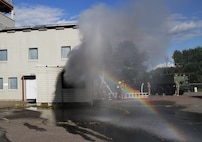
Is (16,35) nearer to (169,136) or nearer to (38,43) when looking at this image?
(38,43)

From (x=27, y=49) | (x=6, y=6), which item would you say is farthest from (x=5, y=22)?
(x=27, y=49)

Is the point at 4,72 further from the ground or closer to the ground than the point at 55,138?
further from the ground

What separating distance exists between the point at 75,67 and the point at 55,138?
10.5 m

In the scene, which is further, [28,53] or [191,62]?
[191,62]

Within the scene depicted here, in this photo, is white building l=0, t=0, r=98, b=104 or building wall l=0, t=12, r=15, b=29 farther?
building wall l=0, t=12, r=15, b=29

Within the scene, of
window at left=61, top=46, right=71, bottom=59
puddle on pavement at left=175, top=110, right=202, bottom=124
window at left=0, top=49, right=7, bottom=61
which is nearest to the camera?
puddle on pavement at left=175, top=110, right=202, bottom=124

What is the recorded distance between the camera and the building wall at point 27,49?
3469 cm

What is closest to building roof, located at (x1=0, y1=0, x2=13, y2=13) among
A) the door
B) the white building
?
the white building

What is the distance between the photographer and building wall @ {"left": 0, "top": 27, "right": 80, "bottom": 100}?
34688 millimetres

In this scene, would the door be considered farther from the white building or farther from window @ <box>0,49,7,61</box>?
window @ <box>0,49,7,61</box>

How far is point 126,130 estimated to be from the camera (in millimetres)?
12453

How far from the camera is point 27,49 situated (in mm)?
35719

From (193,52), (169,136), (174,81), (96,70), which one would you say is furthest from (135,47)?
(193,52)

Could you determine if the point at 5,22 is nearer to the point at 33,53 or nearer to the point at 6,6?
the point at 6,6
